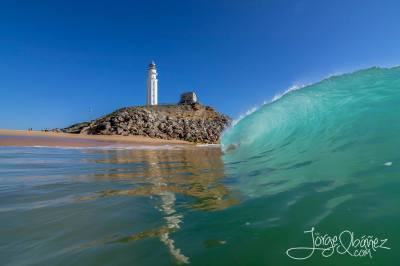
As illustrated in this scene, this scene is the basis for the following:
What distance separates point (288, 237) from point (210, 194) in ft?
6.33

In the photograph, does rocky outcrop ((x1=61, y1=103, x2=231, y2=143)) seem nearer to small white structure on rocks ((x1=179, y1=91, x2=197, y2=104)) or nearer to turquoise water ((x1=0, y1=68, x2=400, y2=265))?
small white structure on rocks ((x1=179, y1=91, x2=197, y2=104))

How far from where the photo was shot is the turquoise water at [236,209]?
2.14 meters

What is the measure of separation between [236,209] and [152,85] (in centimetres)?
7475

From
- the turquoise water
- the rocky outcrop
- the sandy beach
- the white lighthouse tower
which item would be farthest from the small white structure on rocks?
the turquoise water

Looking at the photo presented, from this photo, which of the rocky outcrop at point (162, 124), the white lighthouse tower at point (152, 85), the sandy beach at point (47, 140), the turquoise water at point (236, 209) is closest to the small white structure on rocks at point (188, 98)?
the white lighthouse tower at point (152, 85)

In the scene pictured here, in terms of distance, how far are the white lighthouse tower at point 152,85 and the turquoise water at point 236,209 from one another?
233 feet

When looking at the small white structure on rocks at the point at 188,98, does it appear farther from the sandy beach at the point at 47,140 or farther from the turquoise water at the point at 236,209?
the turquoise water at the point at 236,209

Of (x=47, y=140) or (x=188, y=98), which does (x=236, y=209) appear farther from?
(x=188, y=98)

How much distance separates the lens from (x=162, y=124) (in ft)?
192

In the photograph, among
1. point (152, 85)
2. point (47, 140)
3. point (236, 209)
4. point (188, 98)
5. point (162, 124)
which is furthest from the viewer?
→ point (188, 98)

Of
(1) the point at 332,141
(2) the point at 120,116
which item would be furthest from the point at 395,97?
(2) the point at 120,116

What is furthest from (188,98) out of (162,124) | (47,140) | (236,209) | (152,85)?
(236,209)

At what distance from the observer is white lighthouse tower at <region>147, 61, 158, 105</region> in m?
75.9

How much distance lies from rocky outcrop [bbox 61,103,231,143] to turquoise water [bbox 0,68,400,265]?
47527 millimetres
